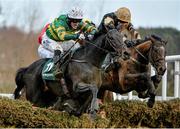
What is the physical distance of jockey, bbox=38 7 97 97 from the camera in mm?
8961

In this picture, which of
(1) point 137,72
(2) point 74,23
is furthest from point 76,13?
(1) point 137,72

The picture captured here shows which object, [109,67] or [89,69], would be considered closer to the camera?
[89,69]

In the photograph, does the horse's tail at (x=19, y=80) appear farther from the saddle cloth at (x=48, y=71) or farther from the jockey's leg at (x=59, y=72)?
the jockey's leg at (x=59, y=72)

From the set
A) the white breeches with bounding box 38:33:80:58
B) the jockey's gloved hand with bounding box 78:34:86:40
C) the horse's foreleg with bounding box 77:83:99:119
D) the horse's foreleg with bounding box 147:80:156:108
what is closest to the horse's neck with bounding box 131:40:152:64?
the horse's foreleg with bounding box 147:80:156:108

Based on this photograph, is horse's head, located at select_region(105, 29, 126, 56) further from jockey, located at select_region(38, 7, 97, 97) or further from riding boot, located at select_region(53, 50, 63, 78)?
riding boot, located at select_region(53, 50, 63, 78)

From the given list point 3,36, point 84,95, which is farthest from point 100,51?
point 3,36

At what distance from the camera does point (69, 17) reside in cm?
914

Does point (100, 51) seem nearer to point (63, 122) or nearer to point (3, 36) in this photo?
point (63, 122)

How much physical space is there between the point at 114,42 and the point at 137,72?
1503 millimetres

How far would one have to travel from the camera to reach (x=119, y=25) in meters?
9.55

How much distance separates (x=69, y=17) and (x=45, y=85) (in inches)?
52.0

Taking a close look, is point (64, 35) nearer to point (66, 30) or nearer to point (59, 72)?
point (66, 30)

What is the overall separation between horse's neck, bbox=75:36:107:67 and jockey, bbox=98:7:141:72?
0.49 feet

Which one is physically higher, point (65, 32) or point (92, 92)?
point (65, 32)
